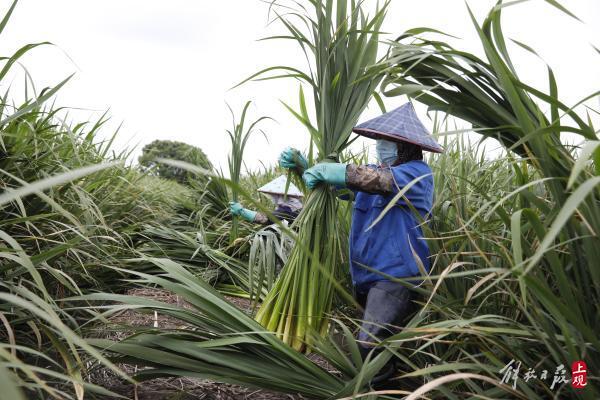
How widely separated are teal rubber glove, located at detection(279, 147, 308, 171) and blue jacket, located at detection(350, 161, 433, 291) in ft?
1.71

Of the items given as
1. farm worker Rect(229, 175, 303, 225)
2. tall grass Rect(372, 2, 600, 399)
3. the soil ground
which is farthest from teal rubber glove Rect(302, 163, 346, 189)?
farm worker Rect(229, 175, 303, 225)

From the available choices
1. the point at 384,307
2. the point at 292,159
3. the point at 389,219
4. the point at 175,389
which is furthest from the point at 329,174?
the point at 175,389

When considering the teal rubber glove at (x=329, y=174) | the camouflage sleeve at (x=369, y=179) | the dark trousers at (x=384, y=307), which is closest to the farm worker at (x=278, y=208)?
the teal rubber glove at (x=329, y=174)

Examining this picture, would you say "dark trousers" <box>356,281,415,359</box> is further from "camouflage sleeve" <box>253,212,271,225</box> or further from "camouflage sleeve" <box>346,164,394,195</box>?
"camouflage sleeve" <box>253,212,271,225</box>

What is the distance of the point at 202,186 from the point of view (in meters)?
4.82

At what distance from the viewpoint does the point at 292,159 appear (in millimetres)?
2629

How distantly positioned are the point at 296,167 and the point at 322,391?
4.17 ft

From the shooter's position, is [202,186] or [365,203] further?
[202,186]

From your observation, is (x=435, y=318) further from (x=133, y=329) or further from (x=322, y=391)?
(x=133, y=329)

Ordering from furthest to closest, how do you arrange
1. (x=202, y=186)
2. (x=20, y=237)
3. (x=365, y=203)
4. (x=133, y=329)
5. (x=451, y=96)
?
(x=202, y=186), (x=365, y=203), (x=20, y=237), (x=133, y=329), (x=451, y=96)

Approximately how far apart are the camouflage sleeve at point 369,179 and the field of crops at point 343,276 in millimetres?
195

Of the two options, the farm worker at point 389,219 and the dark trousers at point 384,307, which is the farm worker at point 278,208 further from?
the dark trousers at point 384,307

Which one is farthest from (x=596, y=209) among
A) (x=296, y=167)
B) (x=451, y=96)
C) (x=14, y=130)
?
(x=14, y=130)

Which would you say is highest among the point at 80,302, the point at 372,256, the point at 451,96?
the point at 451,96
